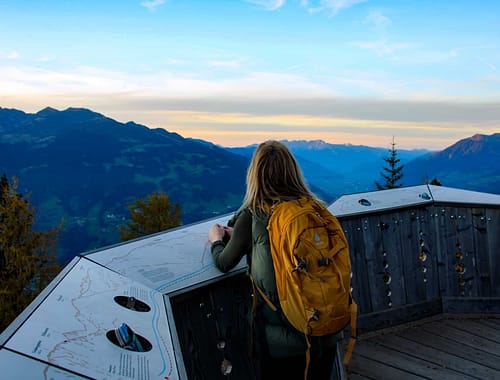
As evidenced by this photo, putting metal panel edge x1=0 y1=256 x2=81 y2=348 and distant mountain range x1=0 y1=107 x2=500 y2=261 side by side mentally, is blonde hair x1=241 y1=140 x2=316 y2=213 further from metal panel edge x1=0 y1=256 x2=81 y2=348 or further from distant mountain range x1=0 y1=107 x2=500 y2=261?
distant mountain range x1=0 y1=107 x2=500 y2=261

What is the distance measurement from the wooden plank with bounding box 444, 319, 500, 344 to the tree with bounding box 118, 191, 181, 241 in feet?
112

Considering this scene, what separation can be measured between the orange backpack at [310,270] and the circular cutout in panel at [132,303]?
594 mm

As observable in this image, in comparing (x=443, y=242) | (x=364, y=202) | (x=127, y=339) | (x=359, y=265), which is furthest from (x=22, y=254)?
(x=127, y=339)

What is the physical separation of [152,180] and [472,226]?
168 metres

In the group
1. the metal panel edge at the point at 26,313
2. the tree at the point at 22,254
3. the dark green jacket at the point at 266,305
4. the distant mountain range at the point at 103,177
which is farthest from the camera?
the distant mountain range at the point at 103,177

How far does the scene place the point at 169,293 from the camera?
2.34 meters

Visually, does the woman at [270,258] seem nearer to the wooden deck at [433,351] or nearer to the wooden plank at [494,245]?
the wooden deck at [433,351]

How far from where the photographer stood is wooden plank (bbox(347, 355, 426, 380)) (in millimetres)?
3768

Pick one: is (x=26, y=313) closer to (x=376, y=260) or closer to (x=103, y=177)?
(x=376, y=260)

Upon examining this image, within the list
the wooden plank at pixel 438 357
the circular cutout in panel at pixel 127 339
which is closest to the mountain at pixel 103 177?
the wooden plank at pixel 438 357

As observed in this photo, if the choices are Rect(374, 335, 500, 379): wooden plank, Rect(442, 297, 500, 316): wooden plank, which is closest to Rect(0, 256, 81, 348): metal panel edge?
Rect(374, 335, 500, 379): wooden plank

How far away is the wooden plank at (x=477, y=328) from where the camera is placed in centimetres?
450

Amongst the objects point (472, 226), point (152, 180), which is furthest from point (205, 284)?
point (152, 180)

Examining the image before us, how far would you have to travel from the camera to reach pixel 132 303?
7.18 ft
